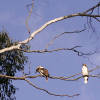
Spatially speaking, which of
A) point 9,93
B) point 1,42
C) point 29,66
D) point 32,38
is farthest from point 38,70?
point 9,93

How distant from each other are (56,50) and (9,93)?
575 inches

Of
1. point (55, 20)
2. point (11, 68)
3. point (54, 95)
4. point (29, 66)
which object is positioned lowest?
point (54, 95)

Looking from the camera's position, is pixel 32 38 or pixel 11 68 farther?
pixel 11 68

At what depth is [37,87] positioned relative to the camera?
8.05m

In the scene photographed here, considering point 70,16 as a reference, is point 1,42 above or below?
above

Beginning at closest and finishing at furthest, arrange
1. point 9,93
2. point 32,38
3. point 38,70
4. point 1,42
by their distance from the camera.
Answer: point 32,38
point 38,70
point 1,42
point 9,93

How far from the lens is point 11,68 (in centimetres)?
2200

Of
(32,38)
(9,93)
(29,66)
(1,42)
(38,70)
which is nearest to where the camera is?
(32,38)

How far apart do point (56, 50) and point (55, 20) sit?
2.53 feet

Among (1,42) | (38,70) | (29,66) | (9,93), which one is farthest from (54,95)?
(9,93)

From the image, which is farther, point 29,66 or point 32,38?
point 29,66

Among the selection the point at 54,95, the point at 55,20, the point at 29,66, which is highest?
the point at 55,20

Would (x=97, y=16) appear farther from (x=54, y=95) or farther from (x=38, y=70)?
(x=38, y=70)

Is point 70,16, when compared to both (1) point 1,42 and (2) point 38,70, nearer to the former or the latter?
(2) point 38,70
